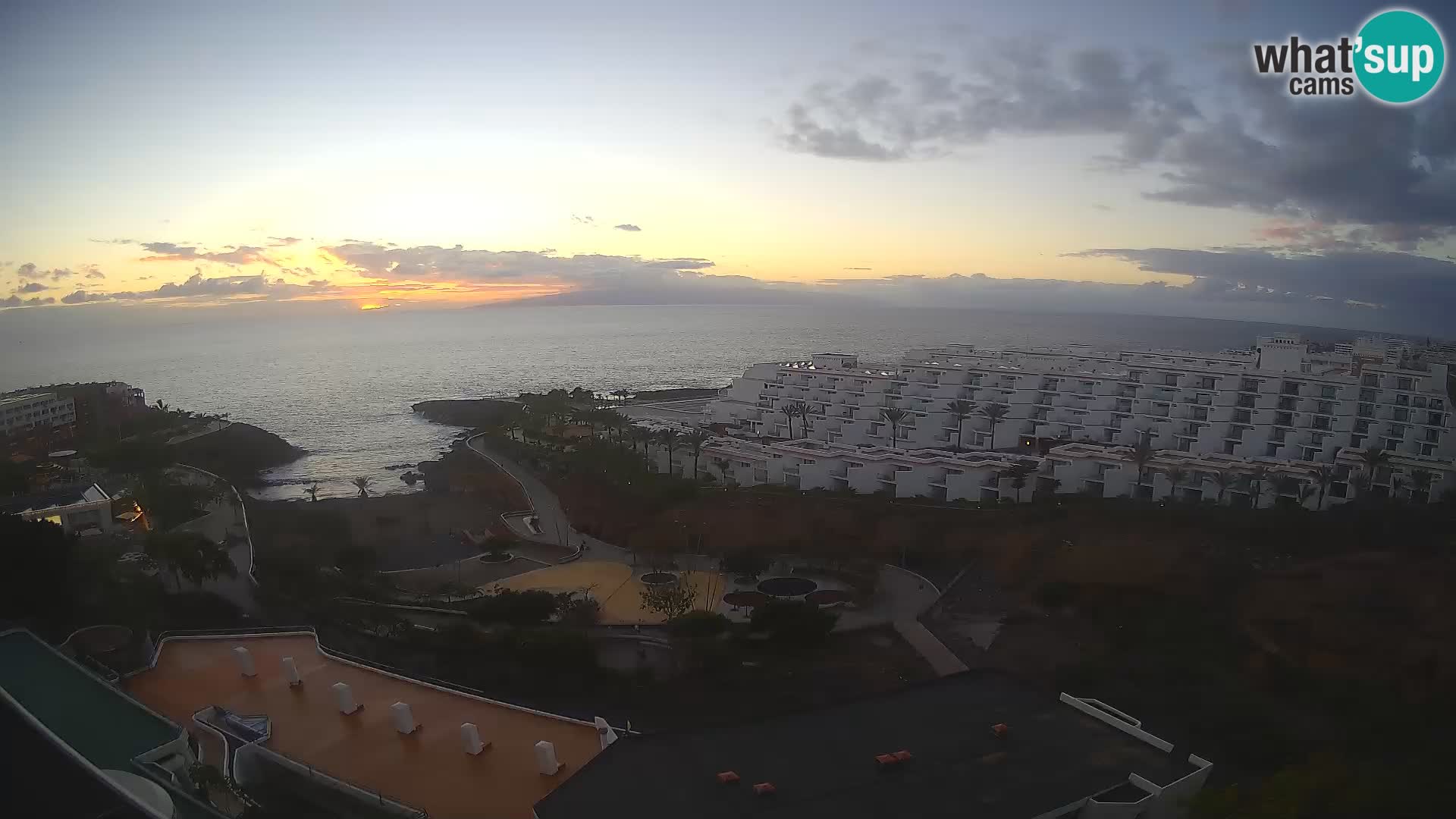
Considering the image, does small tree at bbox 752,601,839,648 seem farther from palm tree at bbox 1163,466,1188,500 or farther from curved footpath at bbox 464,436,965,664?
palm tree at bbox 1163,466,1188,500

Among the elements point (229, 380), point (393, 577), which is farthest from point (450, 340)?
point (393, 577)

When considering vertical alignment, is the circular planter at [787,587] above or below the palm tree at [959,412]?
below

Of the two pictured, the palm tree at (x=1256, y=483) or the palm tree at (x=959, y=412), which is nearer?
the palm tree at (x=1256, y=483)

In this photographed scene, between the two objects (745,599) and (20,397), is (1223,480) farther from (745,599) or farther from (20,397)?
(20,397)

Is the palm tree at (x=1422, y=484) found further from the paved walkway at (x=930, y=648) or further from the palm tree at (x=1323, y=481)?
the paved walkway at (x=930, y=648)

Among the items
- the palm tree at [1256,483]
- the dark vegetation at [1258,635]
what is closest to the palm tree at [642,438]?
the dark vegetation at [1258,635]

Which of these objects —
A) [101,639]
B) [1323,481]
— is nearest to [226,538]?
[101,639]

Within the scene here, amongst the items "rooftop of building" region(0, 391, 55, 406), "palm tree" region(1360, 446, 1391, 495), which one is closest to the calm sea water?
"rooftop of building" region(0, 391, 55, 406)

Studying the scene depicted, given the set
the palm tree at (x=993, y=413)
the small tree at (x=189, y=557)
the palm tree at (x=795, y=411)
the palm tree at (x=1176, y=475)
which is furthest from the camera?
the palm tree at (x=795, y=411)
